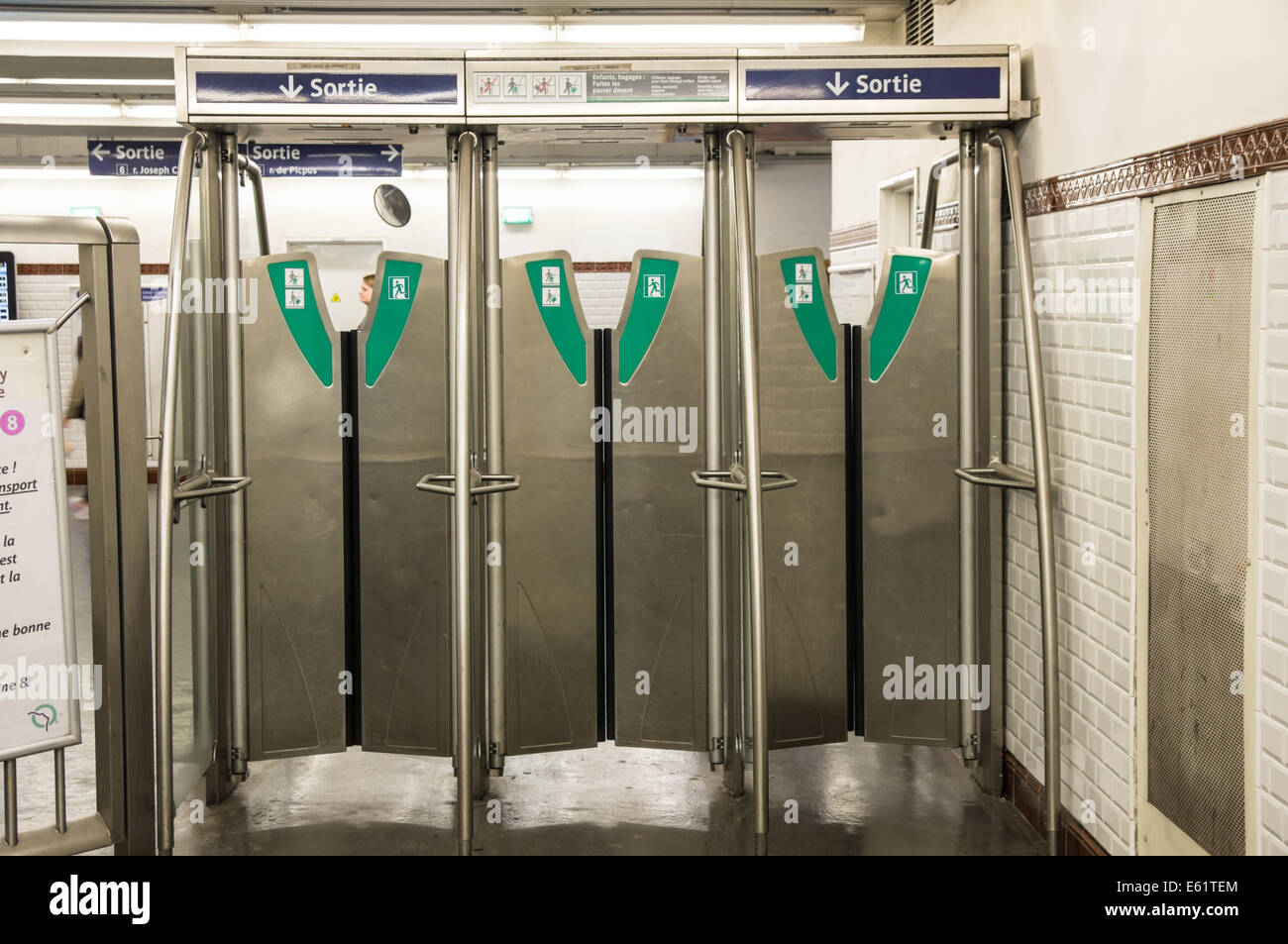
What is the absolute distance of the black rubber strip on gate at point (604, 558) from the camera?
3982 mm

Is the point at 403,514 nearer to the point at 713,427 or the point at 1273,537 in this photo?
the point at 713,427

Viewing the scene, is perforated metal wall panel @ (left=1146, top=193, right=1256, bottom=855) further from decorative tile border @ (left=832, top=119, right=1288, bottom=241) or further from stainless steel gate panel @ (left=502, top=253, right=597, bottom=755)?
stainless steel gate panel @ (left=502, top=253, right=597, bottom=755)

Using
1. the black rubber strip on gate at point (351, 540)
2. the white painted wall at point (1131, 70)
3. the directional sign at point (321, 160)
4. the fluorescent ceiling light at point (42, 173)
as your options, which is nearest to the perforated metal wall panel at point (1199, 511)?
the white painted wall at point (1131, 70)

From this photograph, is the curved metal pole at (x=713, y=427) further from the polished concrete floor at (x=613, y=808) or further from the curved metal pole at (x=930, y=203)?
the curved metal pole at (x=930, y=203)

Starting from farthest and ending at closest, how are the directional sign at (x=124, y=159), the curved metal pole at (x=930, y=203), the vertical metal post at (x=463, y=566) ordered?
the directional sign at (x=124, y=159), the curved metal pole at (x=930, y=203), the vertical metal post at (x=463, y=566)

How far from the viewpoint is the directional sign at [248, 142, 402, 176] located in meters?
6.12

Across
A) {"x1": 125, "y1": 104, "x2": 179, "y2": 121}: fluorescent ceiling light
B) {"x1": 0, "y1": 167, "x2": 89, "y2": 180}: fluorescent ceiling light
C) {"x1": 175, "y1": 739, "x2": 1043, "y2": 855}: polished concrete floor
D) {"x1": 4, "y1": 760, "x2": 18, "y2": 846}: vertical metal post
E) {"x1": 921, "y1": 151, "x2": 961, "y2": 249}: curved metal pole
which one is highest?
{"x1": 0, "y1": 167, "x2": 89, "y2": 180}: fluorescent ceiling light

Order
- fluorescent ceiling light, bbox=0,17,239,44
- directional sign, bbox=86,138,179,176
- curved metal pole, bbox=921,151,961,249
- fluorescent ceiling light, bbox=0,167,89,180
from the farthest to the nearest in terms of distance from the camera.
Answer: fluorescent ceiling light, bbox=0,167,89,180
directional sign, bbox=86,138,179,176
fluorescent ceiling light, bbox=0,17,239,44
curved metal pole, bbox=921,151,961,249

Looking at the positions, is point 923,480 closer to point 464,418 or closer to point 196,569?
point 464,418

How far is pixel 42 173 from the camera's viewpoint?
1074 centimetres

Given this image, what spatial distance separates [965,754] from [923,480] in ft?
3.01

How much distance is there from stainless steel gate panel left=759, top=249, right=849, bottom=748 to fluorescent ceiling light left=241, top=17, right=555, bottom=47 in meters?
2.01

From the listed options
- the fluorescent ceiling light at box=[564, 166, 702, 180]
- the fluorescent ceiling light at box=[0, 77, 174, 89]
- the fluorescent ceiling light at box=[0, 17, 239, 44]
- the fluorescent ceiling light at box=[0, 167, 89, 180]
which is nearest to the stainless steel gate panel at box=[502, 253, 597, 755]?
the fluorescent ceiling light at box=[0, 17, 239, 44]

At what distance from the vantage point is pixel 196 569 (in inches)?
147
